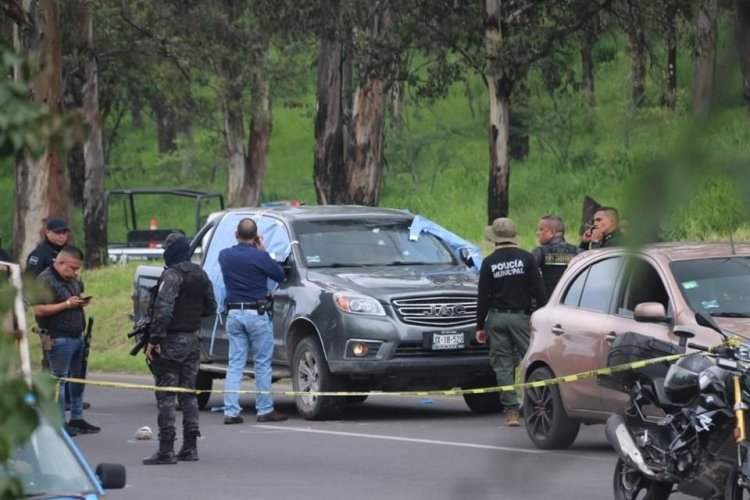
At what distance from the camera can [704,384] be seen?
28.7ft

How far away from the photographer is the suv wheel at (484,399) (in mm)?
15391

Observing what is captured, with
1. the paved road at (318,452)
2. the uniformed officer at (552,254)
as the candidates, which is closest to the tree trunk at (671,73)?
the paved road at (318,452)

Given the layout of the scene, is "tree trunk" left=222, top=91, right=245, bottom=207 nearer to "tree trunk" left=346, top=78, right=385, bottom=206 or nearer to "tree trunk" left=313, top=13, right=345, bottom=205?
"tree trunk" left=313, top=13, right=345, bottom=205

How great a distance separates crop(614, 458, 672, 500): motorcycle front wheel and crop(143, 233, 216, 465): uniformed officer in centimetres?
413

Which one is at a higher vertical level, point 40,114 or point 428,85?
point 428,85

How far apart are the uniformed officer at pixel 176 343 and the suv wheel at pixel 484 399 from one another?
3492 mm

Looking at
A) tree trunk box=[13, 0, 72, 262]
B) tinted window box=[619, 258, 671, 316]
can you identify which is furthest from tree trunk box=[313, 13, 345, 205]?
tinted window box=[619, 258, 671, 316]

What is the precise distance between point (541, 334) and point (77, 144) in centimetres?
1088

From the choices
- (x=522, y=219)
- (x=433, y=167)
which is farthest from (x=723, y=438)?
(x=433, y=167)

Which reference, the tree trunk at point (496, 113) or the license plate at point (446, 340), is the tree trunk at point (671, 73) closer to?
the license plate at point (446, 340)

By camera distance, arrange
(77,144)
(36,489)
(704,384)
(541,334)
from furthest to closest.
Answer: (541,334) < (704,384) < (36,489) < (77,144)

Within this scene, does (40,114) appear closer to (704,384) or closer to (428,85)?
(704,384)

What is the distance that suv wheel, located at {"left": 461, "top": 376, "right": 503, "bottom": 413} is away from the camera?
1539 cm

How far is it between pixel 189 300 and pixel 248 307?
1824mm
